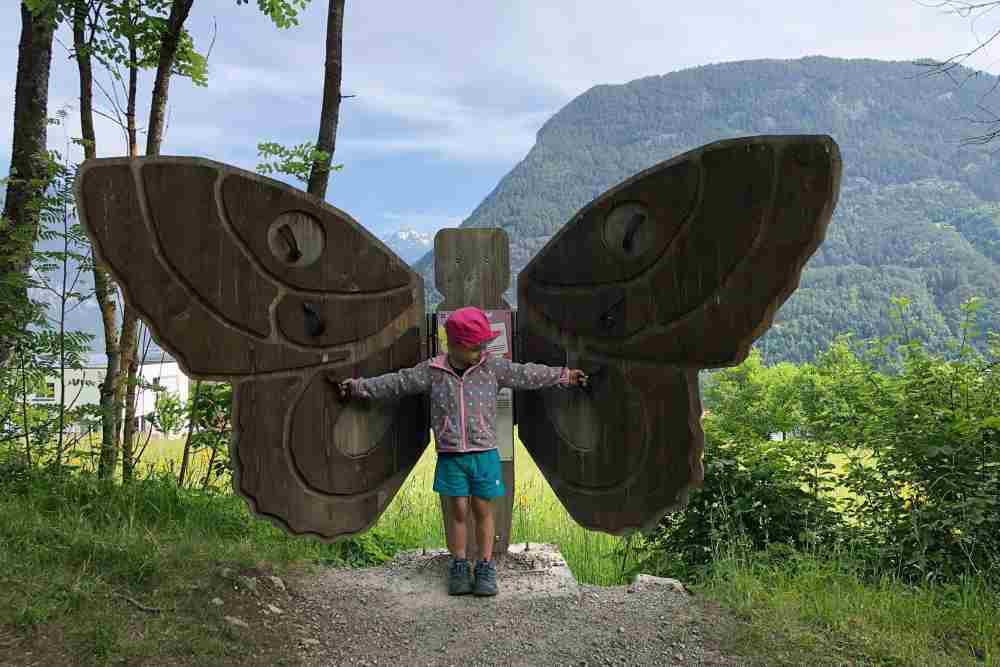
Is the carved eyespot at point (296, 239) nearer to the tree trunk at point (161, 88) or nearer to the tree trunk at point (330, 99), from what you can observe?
the tree trunk at point (330, 99)

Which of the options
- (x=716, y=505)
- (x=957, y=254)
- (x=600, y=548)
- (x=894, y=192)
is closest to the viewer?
(x=716, y=505)

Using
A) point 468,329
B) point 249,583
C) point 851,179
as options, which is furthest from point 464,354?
point 851,179

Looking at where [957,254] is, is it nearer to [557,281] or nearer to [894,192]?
[894,192]

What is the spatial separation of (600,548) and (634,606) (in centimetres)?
166

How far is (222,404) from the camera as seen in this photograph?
4.87 m

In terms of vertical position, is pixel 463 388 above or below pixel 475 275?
below

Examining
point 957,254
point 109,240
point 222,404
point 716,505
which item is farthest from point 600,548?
point 957,254

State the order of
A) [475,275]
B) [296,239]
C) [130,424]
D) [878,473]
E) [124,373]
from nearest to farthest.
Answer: [296,239], [475,275], [878,473], [130,424], [124,373]

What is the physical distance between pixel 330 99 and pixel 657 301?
9.83ft

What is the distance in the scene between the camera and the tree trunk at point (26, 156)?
4.25m

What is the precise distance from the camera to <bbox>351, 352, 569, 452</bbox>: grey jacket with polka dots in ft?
10.1

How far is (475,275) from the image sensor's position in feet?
11.5

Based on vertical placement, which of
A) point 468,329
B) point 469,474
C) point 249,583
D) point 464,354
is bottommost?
point 249,583

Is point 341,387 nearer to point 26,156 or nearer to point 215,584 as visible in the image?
point 215,584
